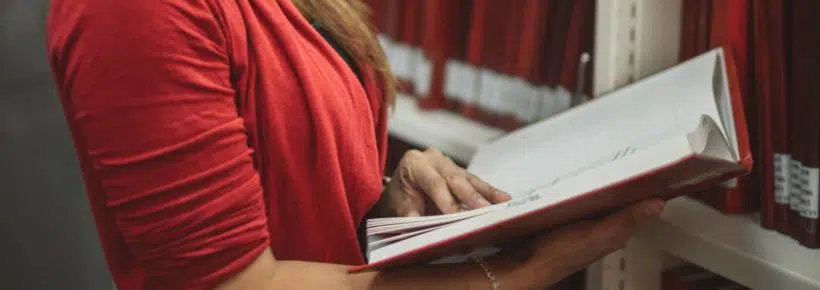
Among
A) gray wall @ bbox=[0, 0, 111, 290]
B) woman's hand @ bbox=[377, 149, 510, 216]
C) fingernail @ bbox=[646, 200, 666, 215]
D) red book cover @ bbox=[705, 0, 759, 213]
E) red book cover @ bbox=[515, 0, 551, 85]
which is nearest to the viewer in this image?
fingernail @ bbox=[646, 200, 666, 215]

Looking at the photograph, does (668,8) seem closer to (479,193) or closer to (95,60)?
(479,193)

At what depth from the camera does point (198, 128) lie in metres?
0.62

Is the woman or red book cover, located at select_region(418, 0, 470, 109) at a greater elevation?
the woman

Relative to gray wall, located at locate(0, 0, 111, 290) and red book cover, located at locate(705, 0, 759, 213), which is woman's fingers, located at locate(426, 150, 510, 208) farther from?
gray wall, located at locate(0, 0, 111, 290)

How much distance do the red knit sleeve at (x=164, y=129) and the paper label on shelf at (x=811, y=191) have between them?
0.56m

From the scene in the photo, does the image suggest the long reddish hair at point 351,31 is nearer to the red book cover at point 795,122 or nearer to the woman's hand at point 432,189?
the woman's hand at point 432,189

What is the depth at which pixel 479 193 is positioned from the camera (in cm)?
82

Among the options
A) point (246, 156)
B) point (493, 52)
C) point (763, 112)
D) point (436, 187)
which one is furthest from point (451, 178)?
point (493, 52)

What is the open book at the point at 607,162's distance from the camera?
62 centimetres

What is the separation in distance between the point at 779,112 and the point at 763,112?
0.9 inches

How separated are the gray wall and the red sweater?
49cm

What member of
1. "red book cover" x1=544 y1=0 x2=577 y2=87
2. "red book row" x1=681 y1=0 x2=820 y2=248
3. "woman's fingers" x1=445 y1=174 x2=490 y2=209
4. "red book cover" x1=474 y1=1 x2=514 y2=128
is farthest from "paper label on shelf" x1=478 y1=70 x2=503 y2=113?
"woman's fingers" x1=445 y1=174 x2=490 y2=209

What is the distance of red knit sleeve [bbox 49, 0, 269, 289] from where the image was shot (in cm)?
59

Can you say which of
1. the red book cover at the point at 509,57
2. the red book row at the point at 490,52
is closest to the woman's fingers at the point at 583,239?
the red book row at the point at 490,52
